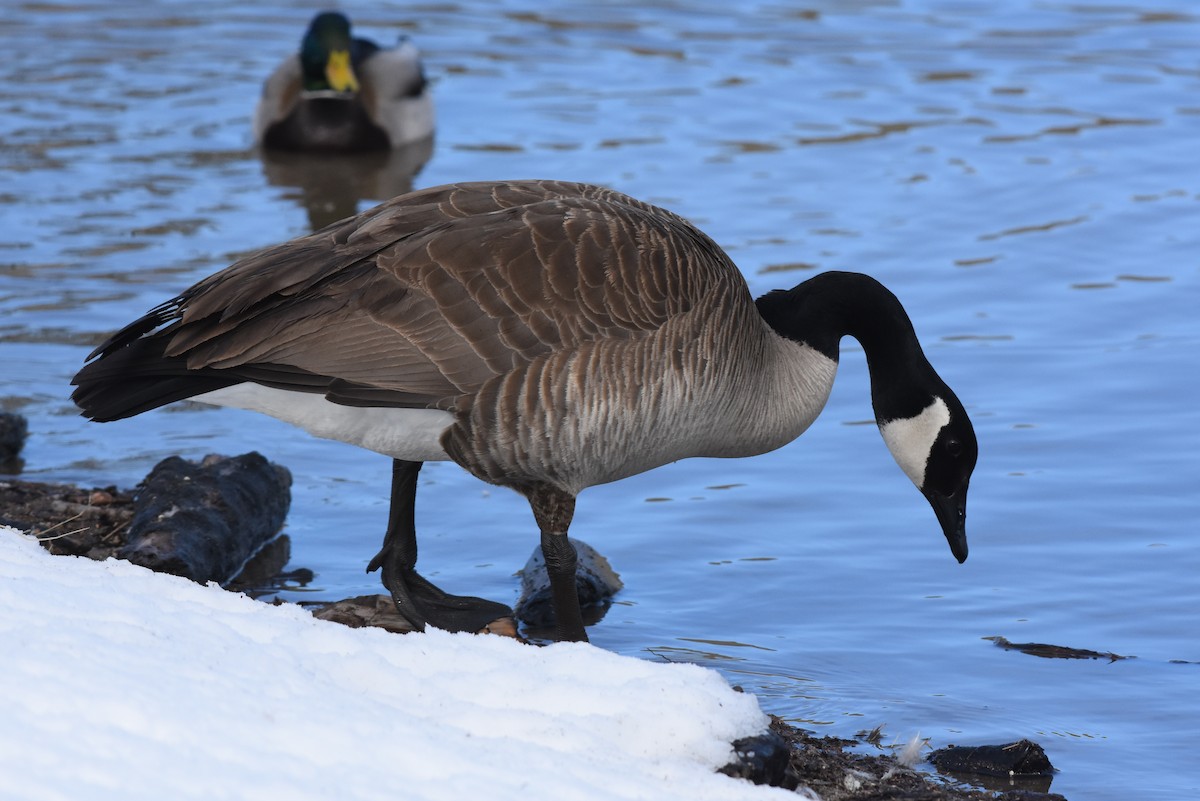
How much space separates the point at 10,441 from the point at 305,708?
4.72 meters

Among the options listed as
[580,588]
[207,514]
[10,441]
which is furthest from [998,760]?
[10,441]

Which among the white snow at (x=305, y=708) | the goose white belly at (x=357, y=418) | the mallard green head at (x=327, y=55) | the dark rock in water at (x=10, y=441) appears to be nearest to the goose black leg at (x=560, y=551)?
the goose white belly at (x=357, y=418)

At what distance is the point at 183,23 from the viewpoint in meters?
19.5

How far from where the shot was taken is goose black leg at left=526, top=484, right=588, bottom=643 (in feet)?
20.6

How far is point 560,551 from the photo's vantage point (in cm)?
630

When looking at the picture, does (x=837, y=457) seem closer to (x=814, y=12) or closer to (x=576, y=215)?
(x=576, y=215)

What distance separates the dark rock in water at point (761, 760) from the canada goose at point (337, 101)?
38.9 feet

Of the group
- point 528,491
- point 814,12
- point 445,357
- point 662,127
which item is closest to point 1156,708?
point 528,491

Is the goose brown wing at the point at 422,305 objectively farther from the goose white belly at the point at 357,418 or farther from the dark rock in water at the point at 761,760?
the dark rock in water at the point at 761,760

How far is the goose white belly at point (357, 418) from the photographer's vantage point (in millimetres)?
6129

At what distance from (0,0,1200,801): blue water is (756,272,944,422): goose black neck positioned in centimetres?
101

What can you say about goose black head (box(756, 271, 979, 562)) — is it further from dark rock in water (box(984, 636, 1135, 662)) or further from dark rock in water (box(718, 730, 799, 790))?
dark rock in water (box(718, 730, 799, 790))

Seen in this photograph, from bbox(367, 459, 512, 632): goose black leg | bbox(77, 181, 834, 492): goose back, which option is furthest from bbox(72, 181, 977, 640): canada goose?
bbox(367, 459, 512, 632): goose black leg

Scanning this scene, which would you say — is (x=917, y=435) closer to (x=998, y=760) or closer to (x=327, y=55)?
(x=998, y=760)
